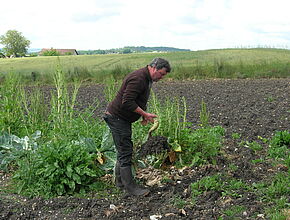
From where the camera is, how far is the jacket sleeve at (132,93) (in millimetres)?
4438

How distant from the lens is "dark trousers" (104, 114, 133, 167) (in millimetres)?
4727

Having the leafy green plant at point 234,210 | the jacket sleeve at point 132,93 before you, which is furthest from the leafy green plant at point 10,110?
the leafy green plant at point 234,210

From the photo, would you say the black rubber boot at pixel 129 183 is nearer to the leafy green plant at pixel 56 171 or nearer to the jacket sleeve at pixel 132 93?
the leafy green plant at pixel 56 171

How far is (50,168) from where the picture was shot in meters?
4.75

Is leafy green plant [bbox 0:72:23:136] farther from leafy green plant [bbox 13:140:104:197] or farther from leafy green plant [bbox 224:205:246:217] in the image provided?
leafy green plant [bbox 224:205:246:217]

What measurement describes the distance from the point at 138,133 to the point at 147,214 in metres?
1.67

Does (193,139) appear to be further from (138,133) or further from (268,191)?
(268,191)

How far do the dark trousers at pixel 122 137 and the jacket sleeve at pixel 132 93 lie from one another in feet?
1.12

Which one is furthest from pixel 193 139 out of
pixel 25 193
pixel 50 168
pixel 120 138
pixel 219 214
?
pixel 25 193

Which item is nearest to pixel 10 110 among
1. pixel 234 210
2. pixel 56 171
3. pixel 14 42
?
pixel 56 171

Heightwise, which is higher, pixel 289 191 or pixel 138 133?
pixel 138 133

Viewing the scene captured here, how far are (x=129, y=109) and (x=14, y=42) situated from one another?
273ft

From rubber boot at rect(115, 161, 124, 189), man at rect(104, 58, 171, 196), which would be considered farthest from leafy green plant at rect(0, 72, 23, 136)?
man at rect(104, 58, 171, 196)

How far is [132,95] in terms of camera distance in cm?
444
